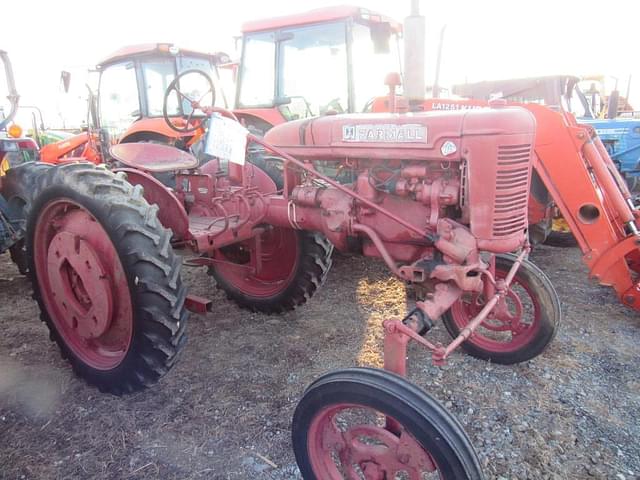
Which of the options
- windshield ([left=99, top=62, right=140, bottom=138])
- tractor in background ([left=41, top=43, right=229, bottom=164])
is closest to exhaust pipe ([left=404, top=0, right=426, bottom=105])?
tractor in background ([left=41, top=43, right=229, bottom=164])

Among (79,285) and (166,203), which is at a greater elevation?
(166,203)

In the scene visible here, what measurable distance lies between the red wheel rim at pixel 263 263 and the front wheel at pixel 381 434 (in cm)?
155

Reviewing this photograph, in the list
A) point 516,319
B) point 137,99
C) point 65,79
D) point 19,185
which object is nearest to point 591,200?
point 516,319

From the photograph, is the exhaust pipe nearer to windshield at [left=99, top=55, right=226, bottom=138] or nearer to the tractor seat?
the tractor seat

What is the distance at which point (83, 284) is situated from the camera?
242cm

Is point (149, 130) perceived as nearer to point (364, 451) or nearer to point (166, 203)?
point (166, 203)

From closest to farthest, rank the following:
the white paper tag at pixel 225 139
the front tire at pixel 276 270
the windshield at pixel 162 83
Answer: the white paper tag at pixel 225 139
the front tire at pixel 276 270
the windshield at pixel 162 83

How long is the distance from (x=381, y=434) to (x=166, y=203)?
171 centimetres

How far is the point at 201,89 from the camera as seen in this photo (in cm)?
632

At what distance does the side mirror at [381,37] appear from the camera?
177 inches

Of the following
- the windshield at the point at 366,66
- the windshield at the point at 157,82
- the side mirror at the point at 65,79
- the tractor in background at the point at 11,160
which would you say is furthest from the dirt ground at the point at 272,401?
the side mirror at the point at 65,79

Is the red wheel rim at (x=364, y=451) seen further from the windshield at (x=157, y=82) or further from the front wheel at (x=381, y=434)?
the windshield at (x=157, y=82)

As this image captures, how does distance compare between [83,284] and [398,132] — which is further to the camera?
[83,284]

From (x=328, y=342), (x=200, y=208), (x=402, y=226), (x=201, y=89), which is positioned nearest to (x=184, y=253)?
(x=200, y=208)
